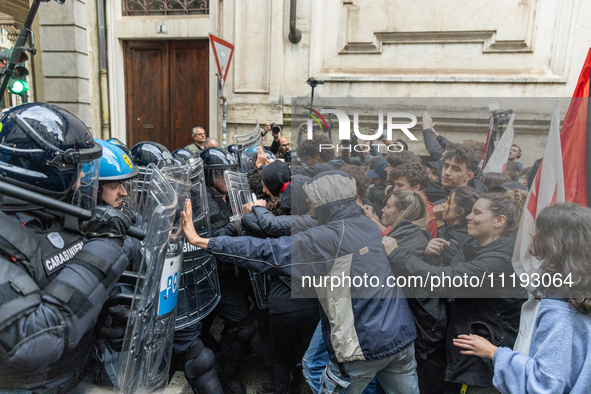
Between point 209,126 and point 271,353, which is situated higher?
point 209,126

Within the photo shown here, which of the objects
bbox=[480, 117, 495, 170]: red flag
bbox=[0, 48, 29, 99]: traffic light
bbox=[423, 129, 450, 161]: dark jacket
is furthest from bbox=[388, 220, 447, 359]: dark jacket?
bbox=[0, 48, 29, 99]: traffic light

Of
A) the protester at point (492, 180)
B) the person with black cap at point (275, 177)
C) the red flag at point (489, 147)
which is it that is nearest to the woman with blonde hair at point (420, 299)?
the protester at point (492, 180)

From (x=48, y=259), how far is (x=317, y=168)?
2.06 metres

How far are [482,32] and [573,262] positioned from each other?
659 centimetres

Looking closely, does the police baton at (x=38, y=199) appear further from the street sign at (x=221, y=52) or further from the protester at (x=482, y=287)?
the street sign at (x=221, y=52)

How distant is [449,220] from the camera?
7.04 feet

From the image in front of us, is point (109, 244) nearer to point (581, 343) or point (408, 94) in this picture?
point (581, 343)

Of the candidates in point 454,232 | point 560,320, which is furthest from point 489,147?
point 560,320

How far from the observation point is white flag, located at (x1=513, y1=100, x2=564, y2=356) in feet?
5.83

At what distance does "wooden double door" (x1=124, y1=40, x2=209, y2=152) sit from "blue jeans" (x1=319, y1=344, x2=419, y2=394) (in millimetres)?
6754

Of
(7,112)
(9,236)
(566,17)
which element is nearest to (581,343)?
(9,236)

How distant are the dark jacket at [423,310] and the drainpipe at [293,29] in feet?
19.3

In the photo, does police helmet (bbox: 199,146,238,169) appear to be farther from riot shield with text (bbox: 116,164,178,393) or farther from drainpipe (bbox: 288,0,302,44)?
drainpipe (bbox: 288,0,302,44)

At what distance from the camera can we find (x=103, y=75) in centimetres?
776
